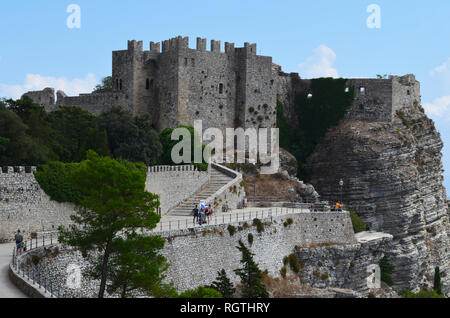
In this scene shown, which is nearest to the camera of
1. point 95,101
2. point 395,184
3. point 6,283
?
Answer: point 6,283

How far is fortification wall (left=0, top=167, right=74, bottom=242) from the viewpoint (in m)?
38.0

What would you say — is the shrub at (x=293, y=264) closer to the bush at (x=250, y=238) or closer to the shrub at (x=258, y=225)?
the shrub at (x=258, y=225)

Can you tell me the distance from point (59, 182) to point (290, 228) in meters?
16.9

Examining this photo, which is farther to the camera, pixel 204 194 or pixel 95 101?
pixel 95 101

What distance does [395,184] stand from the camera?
219 ft

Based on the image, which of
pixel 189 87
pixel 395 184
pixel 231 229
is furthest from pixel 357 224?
pixel 231 229

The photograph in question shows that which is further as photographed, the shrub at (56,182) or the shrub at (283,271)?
the shrub at (283,271)

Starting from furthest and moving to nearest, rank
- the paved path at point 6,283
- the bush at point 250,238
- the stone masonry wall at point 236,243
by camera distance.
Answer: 1. the bush at point 250,238
2. the stone masonry wall at point 236,243
3. the paved path at point 6,283

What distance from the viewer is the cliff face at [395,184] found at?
216 feet

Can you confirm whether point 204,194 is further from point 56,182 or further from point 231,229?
point 56,182

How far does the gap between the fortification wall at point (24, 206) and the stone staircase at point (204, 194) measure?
10947 millimetres

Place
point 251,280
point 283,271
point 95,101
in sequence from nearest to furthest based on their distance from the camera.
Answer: point 251,280 → point 283,271 → point 95,101

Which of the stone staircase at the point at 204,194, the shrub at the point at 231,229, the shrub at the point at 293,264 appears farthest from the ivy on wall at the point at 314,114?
the shrub at the point at 231,229

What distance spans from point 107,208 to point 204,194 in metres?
23.2
